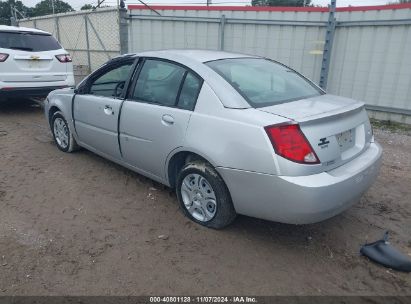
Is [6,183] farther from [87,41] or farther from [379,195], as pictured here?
[87,41]

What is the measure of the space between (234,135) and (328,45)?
229 inches

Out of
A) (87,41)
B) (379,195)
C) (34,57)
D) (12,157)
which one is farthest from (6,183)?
(87,41)

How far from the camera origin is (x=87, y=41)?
12375 mm

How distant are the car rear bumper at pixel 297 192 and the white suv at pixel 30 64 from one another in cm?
564

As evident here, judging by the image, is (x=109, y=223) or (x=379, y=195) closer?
(x=109, y=223)

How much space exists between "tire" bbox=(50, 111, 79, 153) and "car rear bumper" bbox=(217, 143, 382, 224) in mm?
2995

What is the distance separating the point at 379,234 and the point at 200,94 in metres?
2.10

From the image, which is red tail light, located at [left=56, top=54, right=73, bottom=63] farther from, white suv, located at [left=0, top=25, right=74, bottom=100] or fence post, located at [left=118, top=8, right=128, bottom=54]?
fence post, located at [left=118, top=8, right=128, bottom=54]

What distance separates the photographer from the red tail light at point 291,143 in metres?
2.72

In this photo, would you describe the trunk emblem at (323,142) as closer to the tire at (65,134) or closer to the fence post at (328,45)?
the tire at (65,134)

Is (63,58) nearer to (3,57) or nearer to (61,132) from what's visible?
(3,57)

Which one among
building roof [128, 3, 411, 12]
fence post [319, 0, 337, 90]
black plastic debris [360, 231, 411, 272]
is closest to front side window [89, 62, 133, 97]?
black plastic debris [360, 231, 411, 272]

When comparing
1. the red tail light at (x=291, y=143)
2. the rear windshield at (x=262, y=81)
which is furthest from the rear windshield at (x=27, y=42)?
the red tail light at (x=291, y=143)

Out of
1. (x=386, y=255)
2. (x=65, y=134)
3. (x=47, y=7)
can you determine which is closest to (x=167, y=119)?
(x=386, y=255)
